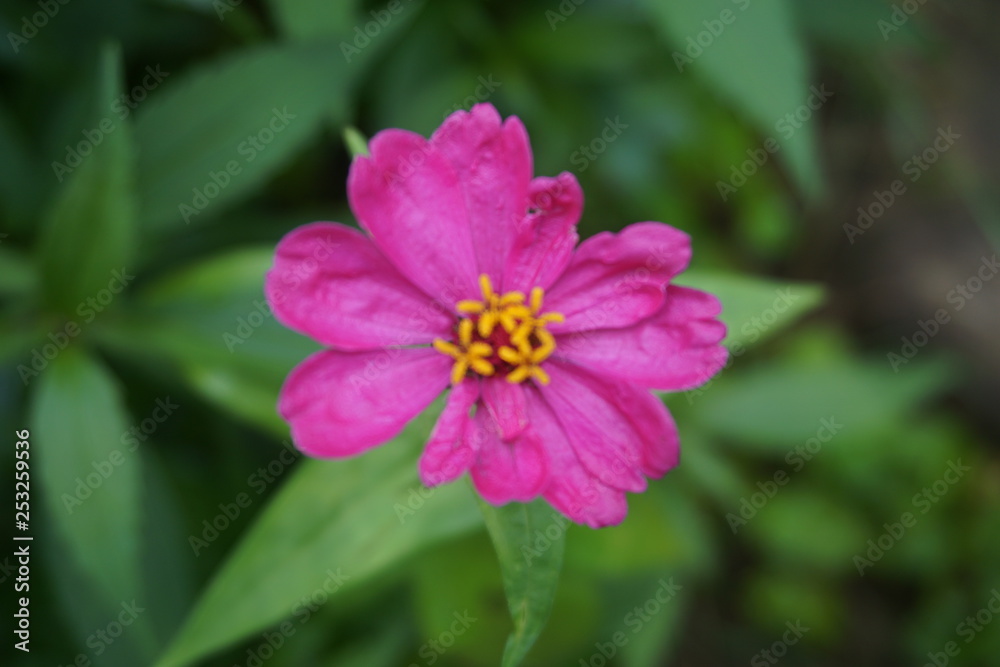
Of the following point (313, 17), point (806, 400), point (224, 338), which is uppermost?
point (313, 17)

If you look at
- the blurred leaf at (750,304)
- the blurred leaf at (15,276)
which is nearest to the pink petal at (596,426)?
the blurred leaf at (750,304)

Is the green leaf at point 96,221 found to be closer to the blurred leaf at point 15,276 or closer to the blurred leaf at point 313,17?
the blurred leaf at point 15,276

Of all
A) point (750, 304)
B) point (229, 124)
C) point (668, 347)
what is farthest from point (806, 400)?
point (229, 124)

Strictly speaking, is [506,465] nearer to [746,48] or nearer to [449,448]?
[449,448]

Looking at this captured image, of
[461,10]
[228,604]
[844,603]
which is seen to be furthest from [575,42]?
[844,603]

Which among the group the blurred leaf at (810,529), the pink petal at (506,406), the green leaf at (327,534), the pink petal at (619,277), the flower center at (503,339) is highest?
the pink petal at (619,277)

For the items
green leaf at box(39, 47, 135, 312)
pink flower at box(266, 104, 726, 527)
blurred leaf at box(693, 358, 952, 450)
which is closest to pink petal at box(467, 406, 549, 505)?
pink flower at box(266, 104, 726, 527)

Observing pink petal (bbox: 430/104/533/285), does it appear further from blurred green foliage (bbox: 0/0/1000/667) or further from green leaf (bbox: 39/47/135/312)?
green leaf (bbox: 39/47/135/312)
